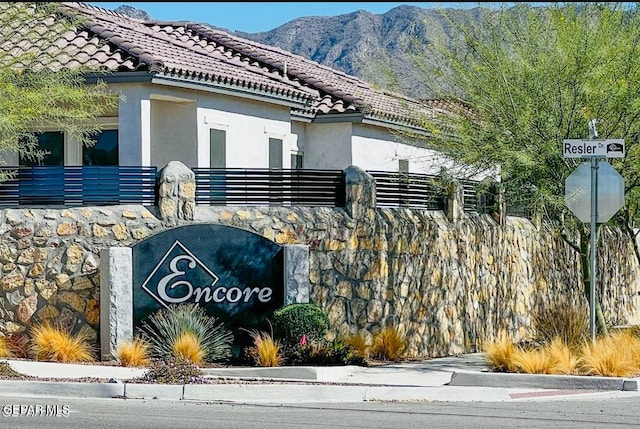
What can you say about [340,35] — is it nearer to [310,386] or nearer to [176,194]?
[176,194]

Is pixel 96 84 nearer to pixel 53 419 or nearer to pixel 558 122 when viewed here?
pixel 558 122

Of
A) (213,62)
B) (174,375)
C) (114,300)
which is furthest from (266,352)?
(213,62)

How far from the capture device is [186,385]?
1509 cm

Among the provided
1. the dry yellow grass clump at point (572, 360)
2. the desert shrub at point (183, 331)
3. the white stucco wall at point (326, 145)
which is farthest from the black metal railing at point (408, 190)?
the white stucco wall at point (326, 145)

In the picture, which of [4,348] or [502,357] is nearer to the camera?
[502,357]

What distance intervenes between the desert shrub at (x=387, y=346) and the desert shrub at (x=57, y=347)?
17.4 feet

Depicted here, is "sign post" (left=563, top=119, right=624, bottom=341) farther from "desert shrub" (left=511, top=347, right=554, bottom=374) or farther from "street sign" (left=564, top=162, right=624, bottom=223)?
"desert shrub" (left=511, top=347, right=554, bottom=374)

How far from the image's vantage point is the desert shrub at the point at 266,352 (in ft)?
60.2

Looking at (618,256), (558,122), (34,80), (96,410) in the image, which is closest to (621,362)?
(558,122)

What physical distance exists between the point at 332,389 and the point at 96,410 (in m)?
3.61

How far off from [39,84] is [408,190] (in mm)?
7548

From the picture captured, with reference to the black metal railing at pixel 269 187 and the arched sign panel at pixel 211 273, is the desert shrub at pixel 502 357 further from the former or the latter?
the black metal railing at pixel 269 187

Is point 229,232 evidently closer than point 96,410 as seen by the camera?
No

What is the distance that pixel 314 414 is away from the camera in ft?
43.6
